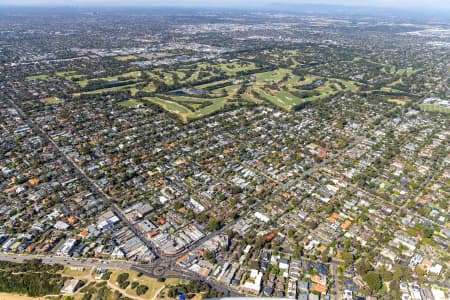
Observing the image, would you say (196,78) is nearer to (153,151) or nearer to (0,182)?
(153,151)

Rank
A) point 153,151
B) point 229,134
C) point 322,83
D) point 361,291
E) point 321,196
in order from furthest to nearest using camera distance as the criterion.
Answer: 1. point 322,83
2. point 229,134
3. point 153,151
4. point 321,196
5. point 361,291

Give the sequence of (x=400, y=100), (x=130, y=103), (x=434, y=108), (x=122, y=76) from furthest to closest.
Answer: (x=122, y=76), (x=400, y=100), (x=434, y=108), (x=130, y=103)

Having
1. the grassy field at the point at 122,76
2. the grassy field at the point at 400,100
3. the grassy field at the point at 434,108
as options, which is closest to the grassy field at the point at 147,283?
the grassy field at the point at 122,76

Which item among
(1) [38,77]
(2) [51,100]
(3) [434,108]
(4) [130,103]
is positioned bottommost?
(4) [130,103]

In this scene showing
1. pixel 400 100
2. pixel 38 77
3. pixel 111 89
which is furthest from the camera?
pixel 38 77

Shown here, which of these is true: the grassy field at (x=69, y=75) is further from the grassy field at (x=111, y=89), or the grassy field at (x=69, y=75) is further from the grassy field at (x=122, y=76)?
the grassy field at (x=111, y=89)

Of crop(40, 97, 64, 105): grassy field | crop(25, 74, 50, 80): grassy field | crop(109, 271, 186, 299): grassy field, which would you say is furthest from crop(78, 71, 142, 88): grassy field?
crop(109, 271, 186, 299): grassy field

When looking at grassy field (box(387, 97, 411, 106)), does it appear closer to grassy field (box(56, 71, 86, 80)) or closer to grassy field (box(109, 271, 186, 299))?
grassy field (box(109, 271, 186, 299))

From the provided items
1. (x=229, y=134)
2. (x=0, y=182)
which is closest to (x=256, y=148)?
(x=229, y=134)

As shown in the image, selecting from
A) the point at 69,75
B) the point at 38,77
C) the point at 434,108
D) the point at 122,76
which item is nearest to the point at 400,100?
the point at 434,108

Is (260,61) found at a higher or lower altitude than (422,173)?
higher

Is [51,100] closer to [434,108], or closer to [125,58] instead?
[125,58]
